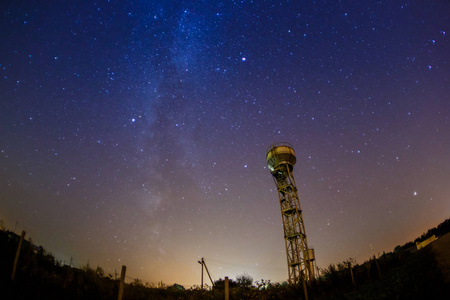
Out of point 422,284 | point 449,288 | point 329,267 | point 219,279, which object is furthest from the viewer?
point 219,279

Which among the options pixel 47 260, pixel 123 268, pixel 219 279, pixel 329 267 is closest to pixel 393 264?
pixel 329 267

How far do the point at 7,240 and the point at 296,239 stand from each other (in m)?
27.7

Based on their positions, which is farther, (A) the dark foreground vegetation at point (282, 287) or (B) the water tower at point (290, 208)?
(B) the water tower at point (290, 208)

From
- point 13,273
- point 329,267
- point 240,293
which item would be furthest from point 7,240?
point 329,267

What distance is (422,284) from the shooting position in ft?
36.2

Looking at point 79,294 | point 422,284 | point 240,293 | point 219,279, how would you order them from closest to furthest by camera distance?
point 422,284
point 79,294
point 240,293
point 219,279

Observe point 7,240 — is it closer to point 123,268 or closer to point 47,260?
point 47,260

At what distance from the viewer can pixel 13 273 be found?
14.8 meters

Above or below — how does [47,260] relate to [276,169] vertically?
below

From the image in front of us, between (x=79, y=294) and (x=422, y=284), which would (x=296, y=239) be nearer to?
(x=422, y=284)

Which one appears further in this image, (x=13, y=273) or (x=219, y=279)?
(x=219, y=279)

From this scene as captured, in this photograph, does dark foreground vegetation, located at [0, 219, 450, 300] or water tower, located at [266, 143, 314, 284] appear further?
water tower, located at [266, 143, 314, 284]

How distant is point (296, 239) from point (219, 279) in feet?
40.0

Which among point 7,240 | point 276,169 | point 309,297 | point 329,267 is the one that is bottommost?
point 309,297
